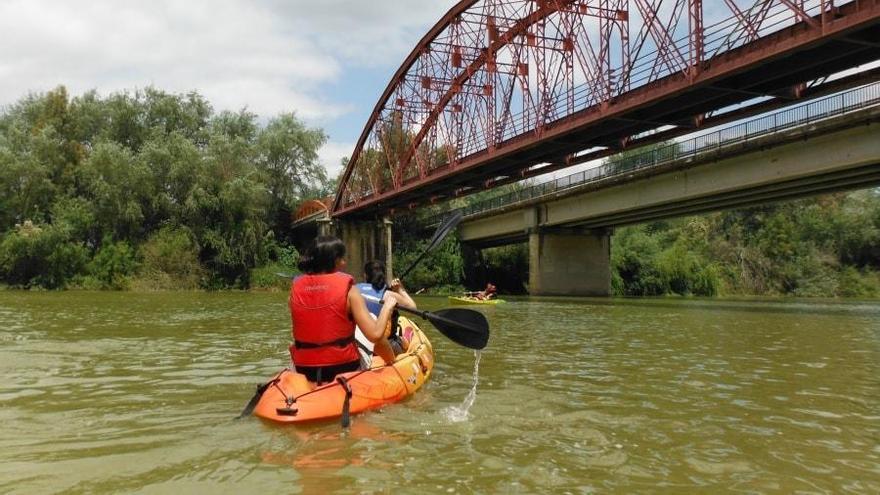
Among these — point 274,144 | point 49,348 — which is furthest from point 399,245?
point 49,348

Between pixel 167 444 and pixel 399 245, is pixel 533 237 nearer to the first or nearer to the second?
pixel 399 245

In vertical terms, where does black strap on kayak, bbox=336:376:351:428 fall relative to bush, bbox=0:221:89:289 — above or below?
below

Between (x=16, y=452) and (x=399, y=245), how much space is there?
47758mm

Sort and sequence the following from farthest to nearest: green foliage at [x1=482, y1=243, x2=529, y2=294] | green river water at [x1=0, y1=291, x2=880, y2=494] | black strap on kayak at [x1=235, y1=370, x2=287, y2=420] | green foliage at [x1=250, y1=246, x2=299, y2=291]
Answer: green foliage at [x1=482, y1=243, x2=529, y2=294] → green foliage at [x1=250, y1=246, x2=299, y2=291] → black strap on kayak at [x1=235, y1=370, x2=287, y2=420] → green river water at [x1=0, y1=291, x2=880, y2=494]

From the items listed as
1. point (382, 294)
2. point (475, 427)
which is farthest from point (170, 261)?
point (475, 427)

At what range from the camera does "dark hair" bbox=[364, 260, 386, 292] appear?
8289mm

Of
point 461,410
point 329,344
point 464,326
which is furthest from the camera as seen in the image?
point 464,326

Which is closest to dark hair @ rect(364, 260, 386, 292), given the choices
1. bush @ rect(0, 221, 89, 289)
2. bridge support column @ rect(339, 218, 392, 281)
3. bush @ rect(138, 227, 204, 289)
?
bush @ rect(138, 227, 204, 289)

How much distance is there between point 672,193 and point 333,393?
28.6 m

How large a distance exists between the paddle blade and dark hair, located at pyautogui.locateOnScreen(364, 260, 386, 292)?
118cm

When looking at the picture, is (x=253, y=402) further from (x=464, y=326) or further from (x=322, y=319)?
(x=464, y=326)

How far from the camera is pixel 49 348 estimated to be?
10.5 m

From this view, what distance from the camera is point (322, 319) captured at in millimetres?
5773

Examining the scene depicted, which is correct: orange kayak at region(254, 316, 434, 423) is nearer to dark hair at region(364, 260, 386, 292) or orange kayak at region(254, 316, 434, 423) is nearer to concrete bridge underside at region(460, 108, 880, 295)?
dark hair at region(364, 260, 386, 292)
